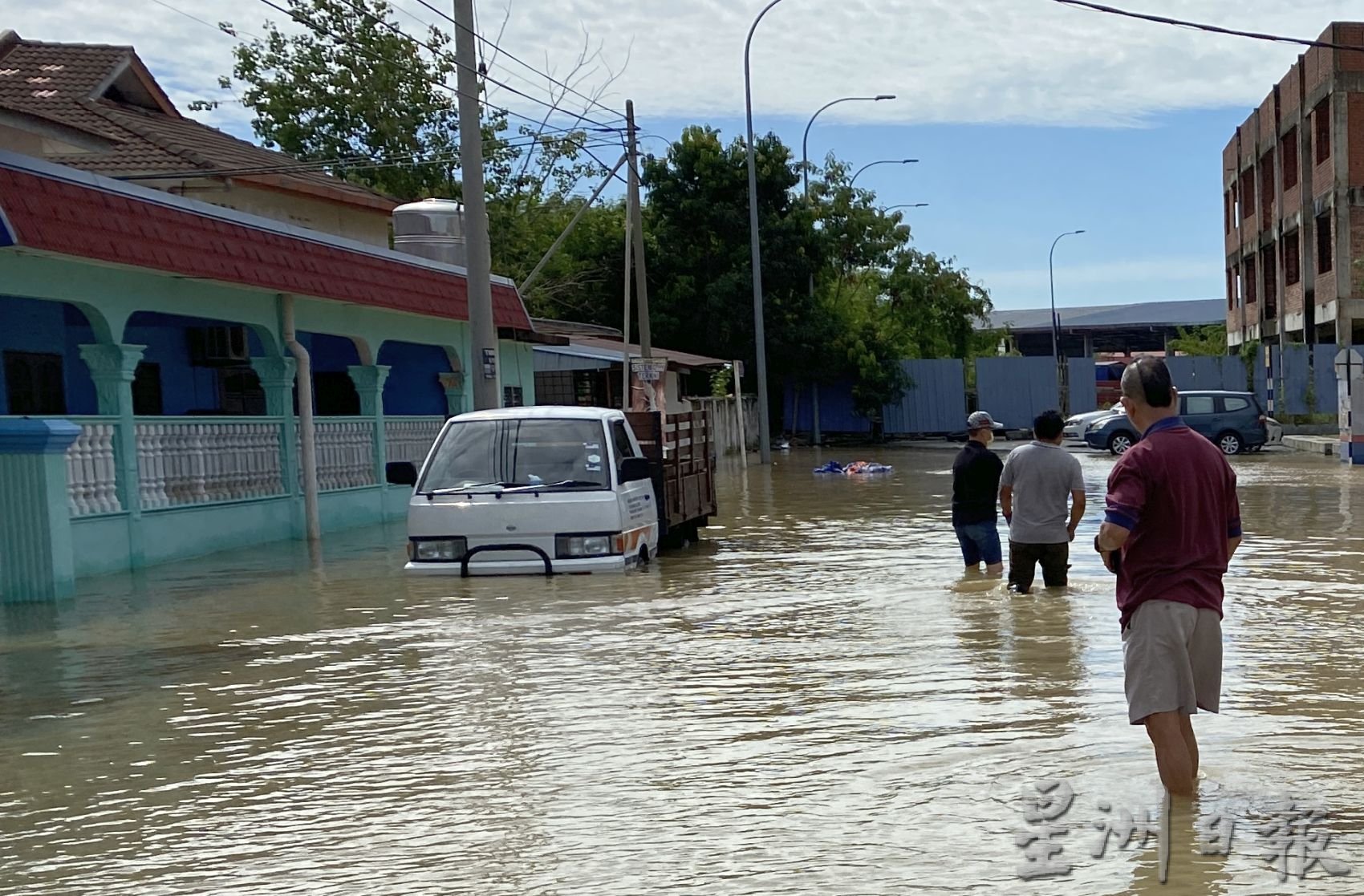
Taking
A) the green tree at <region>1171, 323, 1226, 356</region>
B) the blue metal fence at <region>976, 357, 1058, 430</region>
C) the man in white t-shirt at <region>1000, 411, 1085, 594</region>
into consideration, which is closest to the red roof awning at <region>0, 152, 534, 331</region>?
the man in white t-shirt at <region>1000, 411, 1085, 594</region>

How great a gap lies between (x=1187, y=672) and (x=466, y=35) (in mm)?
15364

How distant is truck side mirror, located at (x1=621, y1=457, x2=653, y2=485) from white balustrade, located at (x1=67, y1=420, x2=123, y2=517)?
211 inches

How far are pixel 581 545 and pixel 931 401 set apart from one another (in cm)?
4186

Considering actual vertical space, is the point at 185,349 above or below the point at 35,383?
above

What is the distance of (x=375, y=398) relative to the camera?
78.7 feet

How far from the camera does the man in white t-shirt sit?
1197cm

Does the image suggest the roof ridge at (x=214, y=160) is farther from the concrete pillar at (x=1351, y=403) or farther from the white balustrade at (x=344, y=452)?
the concrete pillar at (x=1351, y=403)

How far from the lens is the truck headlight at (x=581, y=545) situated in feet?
46.5

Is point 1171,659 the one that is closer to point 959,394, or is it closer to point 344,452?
point 344,452

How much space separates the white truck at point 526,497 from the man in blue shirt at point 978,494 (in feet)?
9.75

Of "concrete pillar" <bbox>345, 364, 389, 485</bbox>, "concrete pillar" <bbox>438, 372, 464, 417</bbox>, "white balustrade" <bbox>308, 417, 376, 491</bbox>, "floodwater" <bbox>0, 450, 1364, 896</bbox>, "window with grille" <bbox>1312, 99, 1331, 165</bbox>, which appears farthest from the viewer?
"window with grille" <bbox>1312, 99, 1331, 165</bbox>

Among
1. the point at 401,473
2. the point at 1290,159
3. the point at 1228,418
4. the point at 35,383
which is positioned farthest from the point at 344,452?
the point at 1290,159

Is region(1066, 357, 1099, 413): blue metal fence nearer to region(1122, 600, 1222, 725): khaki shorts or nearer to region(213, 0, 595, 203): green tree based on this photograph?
region(213, 0, 595, 203): green tree

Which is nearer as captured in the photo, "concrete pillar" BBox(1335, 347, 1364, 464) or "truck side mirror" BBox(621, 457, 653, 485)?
"truck side mirror" BBox(621, 457, 653, 485)
